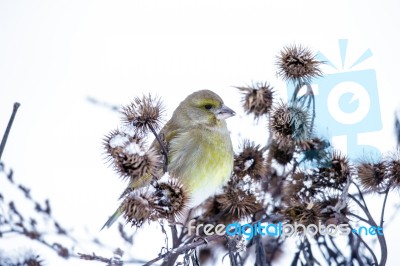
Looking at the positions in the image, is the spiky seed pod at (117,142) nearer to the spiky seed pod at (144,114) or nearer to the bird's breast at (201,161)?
the spiky seed pod at (144,114)

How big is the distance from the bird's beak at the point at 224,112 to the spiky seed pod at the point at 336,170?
0.27 m

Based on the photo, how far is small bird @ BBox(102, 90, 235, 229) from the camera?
4.47 ft

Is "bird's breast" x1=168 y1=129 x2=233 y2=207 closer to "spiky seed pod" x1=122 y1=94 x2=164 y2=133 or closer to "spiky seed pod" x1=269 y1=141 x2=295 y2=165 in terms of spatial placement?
"spiky seed pod" x1=269 y1=141 x2=295 y2=165

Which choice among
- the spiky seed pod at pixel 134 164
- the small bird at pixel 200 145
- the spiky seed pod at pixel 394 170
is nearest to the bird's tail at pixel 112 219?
the small bird at pixel 200 145

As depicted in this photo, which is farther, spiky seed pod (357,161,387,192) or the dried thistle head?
spiky seed pod (357,161,387,192)

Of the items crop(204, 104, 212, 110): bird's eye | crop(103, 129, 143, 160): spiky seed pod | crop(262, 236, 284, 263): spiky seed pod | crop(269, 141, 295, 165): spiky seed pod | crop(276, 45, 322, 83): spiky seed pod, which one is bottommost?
crop(262, 236, 284, 263): spiky seed pod

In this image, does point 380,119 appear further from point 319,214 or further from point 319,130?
point 319,214


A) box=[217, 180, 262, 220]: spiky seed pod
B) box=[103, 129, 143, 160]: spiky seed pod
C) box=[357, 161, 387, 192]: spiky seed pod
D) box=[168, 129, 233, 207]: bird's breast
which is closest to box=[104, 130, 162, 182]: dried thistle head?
box=[103, 129, 143, 160]: spiky seed pod

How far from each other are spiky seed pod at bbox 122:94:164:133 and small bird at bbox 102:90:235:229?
0.21 m

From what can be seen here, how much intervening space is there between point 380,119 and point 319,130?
0.18m

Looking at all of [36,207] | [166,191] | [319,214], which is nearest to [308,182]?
[319,214]

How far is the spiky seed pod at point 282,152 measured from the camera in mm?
1226

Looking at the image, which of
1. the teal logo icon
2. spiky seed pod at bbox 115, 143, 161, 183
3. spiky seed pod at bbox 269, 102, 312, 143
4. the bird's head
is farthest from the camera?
the bird's head

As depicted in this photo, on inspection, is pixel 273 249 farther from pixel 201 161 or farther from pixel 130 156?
pixel 130 156
